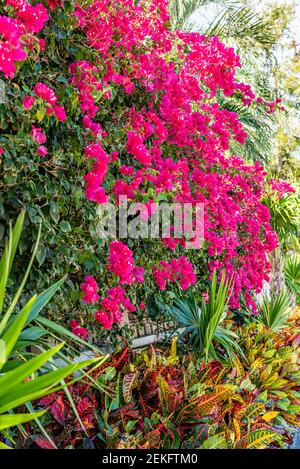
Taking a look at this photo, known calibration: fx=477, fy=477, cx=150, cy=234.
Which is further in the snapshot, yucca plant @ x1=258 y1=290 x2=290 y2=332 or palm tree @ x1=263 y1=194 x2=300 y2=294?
palm tree @ x1=263 y1=194 x2=300 y2=294

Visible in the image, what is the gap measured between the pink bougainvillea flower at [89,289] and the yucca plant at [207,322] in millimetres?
1049

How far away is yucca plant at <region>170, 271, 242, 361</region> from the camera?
3.45m

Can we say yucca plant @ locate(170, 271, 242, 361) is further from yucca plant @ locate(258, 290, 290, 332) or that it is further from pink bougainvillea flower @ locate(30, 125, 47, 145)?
pink bougainvillea flower @ locate(30, 125, 47, 145)

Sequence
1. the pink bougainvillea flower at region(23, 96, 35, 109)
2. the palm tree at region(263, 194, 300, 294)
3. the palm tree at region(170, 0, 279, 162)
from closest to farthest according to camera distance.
→ the pink bougainvillea flower at region(23, 96, 35, 109), the palm tree at region(263, 194, 300, 294), the palm tree at region(170, 0, 279, 162)

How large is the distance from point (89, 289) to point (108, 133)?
1.11 m

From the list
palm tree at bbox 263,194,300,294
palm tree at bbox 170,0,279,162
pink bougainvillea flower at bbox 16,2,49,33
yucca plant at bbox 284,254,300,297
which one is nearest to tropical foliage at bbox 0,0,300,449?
pink bougainvillea flower at bbox 16,2,49,33

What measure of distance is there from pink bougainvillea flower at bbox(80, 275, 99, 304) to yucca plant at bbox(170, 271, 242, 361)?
1.05 meters

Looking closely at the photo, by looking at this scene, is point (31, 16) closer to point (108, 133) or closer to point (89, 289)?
point (108, 133)

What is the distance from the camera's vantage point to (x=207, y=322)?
358 centimetres

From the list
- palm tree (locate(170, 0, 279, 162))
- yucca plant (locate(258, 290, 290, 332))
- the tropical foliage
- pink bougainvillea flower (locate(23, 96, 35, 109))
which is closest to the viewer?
the tropical foliage

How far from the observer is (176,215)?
3861mm

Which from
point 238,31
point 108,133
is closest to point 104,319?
point 108,133
